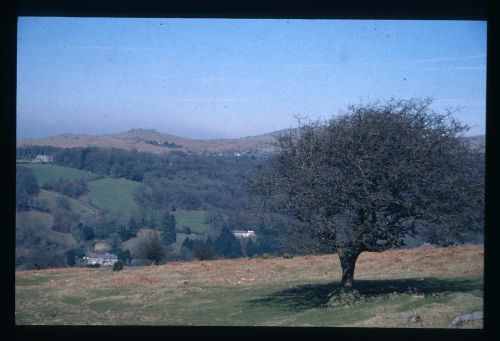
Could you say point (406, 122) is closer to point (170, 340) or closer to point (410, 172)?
point (410, 172)

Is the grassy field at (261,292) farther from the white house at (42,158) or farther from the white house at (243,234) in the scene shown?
the white house at (42,158)

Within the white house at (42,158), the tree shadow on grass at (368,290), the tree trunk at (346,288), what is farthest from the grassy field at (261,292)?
the white house at (42,158)

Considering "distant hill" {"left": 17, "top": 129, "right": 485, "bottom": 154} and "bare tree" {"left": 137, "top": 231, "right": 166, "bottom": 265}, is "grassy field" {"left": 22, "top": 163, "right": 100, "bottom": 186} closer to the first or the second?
"distant hill" {"left": 17, "top": 129, "right": 485, "bottom": 154}

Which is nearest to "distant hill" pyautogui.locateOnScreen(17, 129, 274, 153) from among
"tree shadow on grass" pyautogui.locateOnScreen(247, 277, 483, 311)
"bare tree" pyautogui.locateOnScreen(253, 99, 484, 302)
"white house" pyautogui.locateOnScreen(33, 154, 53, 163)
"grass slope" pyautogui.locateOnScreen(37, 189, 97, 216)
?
"white house" pyautogui.locateOnScreen(33, 154, 53, 163)

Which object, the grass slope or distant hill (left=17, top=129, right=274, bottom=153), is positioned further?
distant hill (left=17, top=129, right=274, bottom=153)

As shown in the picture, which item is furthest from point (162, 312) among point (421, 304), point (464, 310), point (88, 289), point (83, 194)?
point (83, 194)

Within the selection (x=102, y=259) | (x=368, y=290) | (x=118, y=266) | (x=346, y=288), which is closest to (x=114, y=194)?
(x=102, y=259)

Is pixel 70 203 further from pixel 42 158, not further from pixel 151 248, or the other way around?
pixel 151 248
